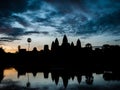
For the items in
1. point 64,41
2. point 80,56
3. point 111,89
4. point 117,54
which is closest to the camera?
point 111,89

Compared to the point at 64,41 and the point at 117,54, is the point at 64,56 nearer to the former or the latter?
the point at 117,54

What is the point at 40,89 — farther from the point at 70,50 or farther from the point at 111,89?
the point at 70,50

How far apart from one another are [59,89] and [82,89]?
3235mm

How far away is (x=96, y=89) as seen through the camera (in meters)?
34.8

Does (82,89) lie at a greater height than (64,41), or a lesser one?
lesser

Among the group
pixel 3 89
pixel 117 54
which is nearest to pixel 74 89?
pixel 3 89

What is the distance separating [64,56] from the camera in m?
140

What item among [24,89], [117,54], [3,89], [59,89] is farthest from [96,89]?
[117,54]

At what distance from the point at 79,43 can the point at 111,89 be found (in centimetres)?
16431

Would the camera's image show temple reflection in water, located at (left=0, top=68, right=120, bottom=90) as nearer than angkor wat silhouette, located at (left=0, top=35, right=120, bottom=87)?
Yes

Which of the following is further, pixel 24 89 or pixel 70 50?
pixel 70 50

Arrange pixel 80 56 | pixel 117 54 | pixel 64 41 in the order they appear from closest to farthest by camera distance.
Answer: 1. pixel 80 56
2. pixel 117 54
3. pixel 64 41

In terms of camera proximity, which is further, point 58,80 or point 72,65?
point 72,65

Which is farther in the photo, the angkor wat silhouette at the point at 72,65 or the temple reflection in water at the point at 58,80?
the angkor wat silhouette at the point at 72,65
